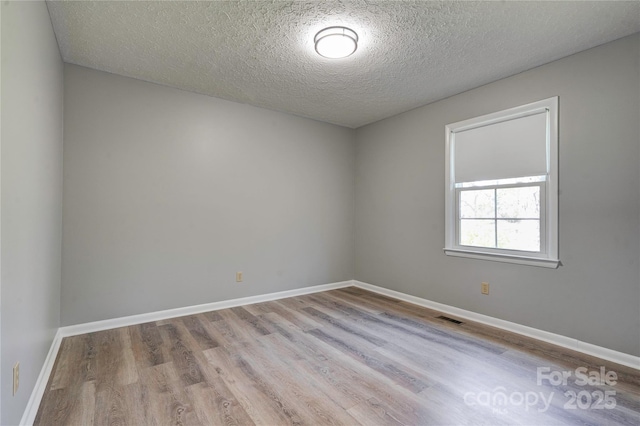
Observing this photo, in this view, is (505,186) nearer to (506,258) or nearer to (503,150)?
(503,150)

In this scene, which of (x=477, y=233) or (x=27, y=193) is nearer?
(x=27, y=193)

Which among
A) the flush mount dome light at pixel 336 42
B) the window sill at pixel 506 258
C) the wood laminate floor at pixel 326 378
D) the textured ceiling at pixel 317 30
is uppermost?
the textured ceiling at pixel 317 30

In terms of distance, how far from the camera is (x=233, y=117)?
382 cm

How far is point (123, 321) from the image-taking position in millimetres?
3096

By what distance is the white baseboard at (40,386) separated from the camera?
162 cm

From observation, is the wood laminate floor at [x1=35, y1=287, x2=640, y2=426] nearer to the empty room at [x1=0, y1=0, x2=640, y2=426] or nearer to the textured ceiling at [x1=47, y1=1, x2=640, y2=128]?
the empty room at [x1=0, y1=0, x2=640, y2=426]

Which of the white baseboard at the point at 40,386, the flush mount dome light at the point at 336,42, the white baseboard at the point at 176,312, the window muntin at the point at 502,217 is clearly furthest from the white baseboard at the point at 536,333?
the white baseboard at the point at 40,386

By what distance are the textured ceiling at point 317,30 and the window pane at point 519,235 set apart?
148 centimetres

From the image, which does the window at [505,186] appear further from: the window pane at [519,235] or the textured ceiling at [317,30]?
the textured ceiling at [317,30]

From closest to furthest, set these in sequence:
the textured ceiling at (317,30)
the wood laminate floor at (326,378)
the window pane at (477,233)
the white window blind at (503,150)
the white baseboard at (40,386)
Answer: the white baseboard at (40,386) < the wood laminate floor at (326,378) < the textured ceiling at (317,30) < the white window blind at (503,150) < the window pane at (477,233)

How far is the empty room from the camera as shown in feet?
6.03

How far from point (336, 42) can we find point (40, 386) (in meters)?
3.08

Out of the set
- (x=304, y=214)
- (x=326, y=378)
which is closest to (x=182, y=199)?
(x=304, y=214)

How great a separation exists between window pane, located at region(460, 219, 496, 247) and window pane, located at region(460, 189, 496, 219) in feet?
0.22
